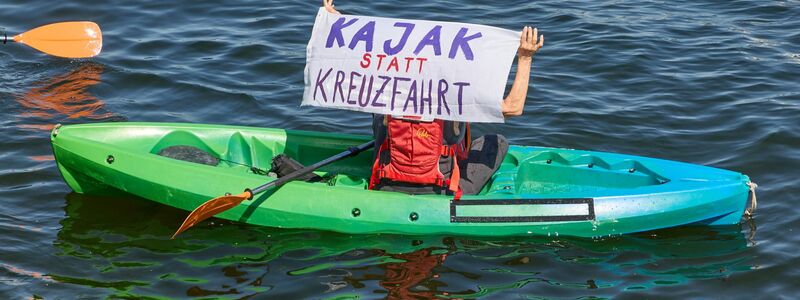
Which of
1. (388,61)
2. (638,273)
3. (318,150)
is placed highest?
(388,61)

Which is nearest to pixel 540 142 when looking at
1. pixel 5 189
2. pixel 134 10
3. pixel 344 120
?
pixel 344 120

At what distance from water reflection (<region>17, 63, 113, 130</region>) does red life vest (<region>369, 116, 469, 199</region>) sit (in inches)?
134

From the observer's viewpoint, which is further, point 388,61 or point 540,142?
point 540,142

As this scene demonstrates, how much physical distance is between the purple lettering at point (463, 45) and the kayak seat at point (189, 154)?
1901mm

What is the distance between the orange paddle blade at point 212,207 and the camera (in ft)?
22.1

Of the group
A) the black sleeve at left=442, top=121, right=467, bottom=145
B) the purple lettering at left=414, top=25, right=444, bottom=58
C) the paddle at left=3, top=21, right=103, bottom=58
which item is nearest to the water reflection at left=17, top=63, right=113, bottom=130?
the paddle at left=3, top=21, right=103, bottom=58

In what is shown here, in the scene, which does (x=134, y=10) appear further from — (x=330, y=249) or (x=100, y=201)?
(x=330, y=249)

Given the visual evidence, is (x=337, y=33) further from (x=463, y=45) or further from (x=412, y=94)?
(x=463, y=45)

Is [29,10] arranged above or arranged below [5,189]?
above

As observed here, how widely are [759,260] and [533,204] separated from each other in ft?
4.71

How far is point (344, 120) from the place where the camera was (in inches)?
373

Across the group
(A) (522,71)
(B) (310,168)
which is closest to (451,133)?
(A) (522,71)

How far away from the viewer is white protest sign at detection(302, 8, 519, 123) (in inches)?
260

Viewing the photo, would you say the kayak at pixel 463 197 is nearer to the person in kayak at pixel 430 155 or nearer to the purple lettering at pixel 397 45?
the person in kayak at pixel 430 155
